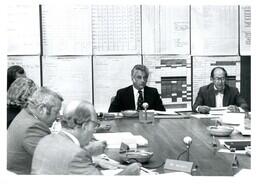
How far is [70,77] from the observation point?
18.7 feet

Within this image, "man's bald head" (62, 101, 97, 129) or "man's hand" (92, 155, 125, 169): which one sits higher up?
"man's bald head" (62, 101, 97, 129)

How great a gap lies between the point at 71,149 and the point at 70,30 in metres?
3.67

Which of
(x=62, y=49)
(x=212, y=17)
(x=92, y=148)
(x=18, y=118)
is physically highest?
(x=212, y=17)

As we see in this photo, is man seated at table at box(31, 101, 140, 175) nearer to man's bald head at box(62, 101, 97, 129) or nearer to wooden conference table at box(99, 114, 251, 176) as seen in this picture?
man's bald head at box(62, 101, 97, 129)

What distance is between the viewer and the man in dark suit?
504 cm

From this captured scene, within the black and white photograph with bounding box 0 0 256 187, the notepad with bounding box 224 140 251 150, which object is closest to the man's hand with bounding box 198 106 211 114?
the black and white photograph with bounding box 0 0 256 187

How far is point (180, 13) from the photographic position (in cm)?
581

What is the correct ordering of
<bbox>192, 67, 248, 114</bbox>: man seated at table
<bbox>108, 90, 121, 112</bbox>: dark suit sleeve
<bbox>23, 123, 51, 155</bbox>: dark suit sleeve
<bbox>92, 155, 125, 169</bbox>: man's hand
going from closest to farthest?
<bbox>92, 155, 125, 169</bbox>: man's hand, <bbox>23, 123, 51, 155</bbox>: dark suit sleeve, <bbox>108, 90, 121, 112</bbox>: dark suit sleeve, <bbox>192, 67, 248, 114</bbox>: man seated at table

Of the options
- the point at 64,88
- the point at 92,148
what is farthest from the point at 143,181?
the point at 64,88

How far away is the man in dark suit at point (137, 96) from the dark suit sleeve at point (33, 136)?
2.24m

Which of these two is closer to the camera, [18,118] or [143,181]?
[143,181]

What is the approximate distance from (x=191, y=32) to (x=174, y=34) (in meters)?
0.24

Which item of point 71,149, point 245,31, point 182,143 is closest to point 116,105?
point 182,143

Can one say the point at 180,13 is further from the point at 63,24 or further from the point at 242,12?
the point at 63,24
